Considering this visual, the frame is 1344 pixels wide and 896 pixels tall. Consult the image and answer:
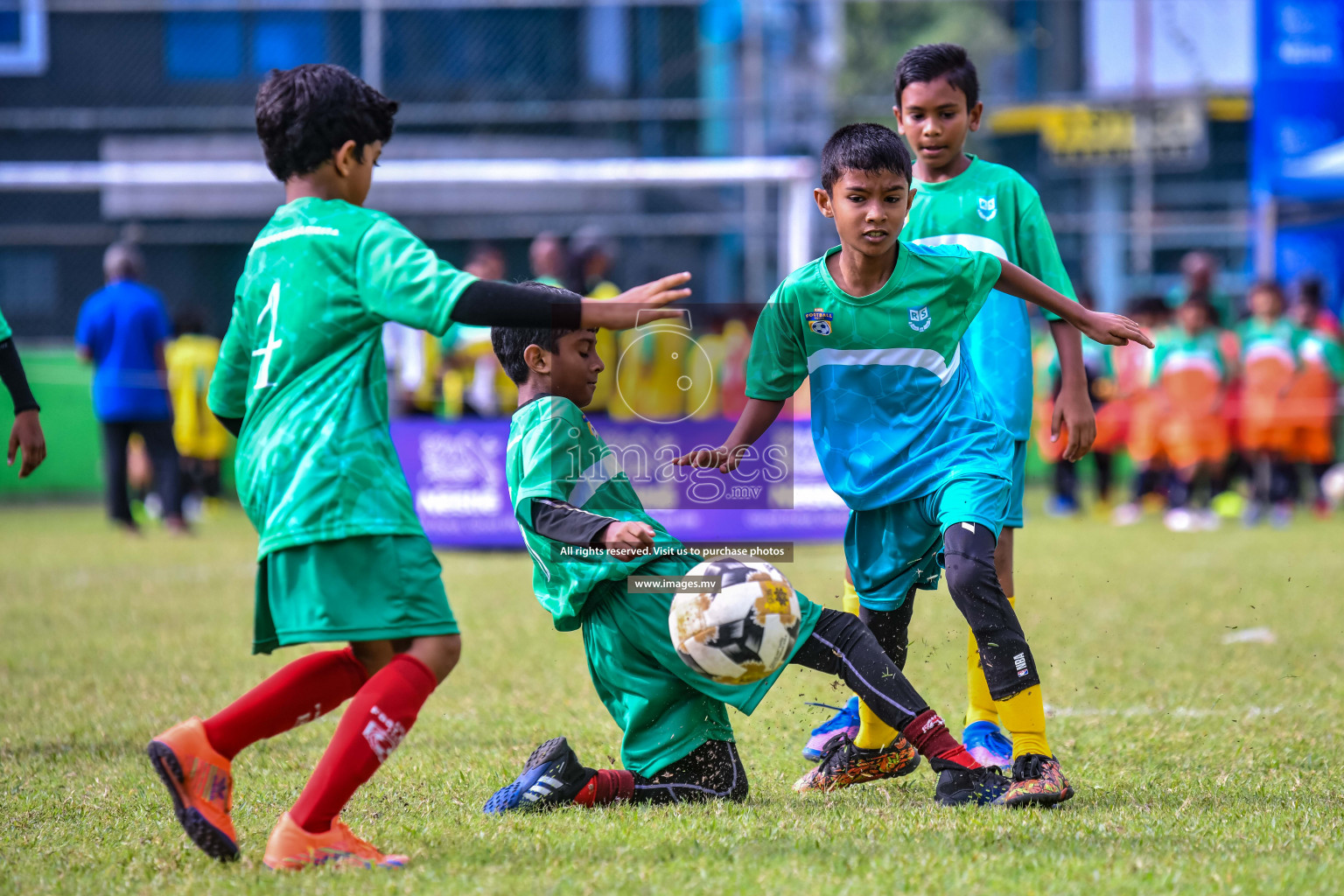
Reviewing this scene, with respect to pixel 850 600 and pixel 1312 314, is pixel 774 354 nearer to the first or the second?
pixel 850 600

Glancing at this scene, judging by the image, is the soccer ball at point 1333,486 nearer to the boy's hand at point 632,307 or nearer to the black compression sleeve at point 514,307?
the boy's hand at point 632,307

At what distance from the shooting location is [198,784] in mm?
2766

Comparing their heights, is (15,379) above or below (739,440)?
above

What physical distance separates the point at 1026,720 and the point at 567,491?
1208 millimetres

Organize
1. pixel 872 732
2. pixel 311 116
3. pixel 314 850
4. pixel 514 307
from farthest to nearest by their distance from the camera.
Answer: pixel 872 732
pixel 311 116
pixel 314 850
pixel 514 307

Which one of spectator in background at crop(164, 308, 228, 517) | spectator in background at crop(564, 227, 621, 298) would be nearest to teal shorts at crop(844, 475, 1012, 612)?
spectator in background at crop(564, 227, 621, 298)

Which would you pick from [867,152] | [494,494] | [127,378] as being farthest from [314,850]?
[127,378]

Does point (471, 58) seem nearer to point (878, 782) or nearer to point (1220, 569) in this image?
point (1220, 569)

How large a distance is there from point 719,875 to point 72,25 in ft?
54.5

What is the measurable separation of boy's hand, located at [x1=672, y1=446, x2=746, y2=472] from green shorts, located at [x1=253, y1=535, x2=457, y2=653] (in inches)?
32.4

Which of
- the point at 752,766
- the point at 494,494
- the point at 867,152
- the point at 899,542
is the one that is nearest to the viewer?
the point at 867,152

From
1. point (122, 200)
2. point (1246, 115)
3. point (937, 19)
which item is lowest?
point (122, 200)

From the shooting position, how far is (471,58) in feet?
56.6

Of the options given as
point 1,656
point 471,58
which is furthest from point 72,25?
point 1,656
